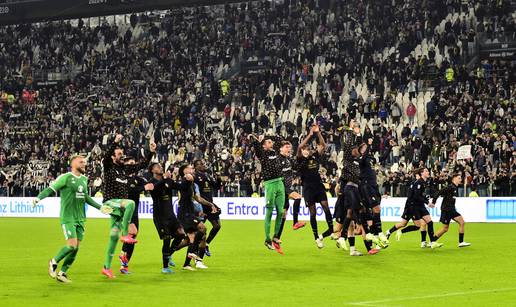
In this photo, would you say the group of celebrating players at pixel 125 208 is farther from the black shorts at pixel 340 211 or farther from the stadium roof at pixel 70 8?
the stadium roof at pixel 70 8

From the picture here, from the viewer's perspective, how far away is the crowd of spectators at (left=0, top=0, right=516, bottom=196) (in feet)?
150

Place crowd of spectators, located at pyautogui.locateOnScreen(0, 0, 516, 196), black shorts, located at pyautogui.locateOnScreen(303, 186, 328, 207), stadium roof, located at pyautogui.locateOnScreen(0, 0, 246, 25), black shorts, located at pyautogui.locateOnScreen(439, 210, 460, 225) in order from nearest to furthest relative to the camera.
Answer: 1. black shorts, located at pyautogui.locateOnScreen(303, 186, 328, 207)
2. black shorts, located at pyautogui.locateOnScreen(439, 210, 460, 225)
3. crowd of spectators, located at pyautogui.locateOnScreen(0, 0, 516, 196)
4. stadium roof, located at pyautogui.locateOnScreen(0, 0, 246, 25)

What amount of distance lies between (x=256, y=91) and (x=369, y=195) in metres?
31.6

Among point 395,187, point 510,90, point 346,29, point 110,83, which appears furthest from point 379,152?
point 110,83

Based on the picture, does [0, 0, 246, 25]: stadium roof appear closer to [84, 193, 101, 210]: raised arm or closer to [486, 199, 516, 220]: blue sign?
[486, 199, 516, 220]: blue sign

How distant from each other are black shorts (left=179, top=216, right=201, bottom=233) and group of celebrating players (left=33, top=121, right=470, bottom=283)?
1 centimetres

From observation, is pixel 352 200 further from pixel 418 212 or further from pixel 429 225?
pixel 429 225

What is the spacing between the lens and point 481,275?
19.5m

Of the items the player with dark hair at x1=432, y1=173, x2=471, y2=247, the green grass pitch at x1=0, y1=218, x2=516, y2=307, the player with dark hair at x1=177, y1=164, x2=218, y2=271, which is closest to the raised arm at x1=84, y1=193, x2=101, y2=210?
the green grass pitch at x1=0, y1=218, x2=516, y2=307

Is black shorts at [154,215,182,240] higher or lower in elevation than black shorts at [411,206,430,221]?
higher

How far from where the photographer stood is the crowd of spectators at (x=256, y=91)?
45.7m

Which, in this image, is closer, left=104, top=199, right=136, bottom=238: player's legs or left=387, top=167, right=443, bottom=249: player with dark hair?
left=104, top=199, right=136, bottom=238: player's legs

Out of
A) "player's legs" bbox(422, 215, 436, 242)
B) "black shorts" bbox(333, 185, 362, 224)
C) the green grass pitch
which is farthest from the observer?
"player's legs" bbox(422, 215, 436, 242)

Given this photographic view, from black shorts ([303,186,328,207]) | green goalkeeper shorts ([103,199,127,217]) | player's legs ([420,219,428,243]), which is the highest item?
green goalkeeper shorts ([103,199,127,217])
